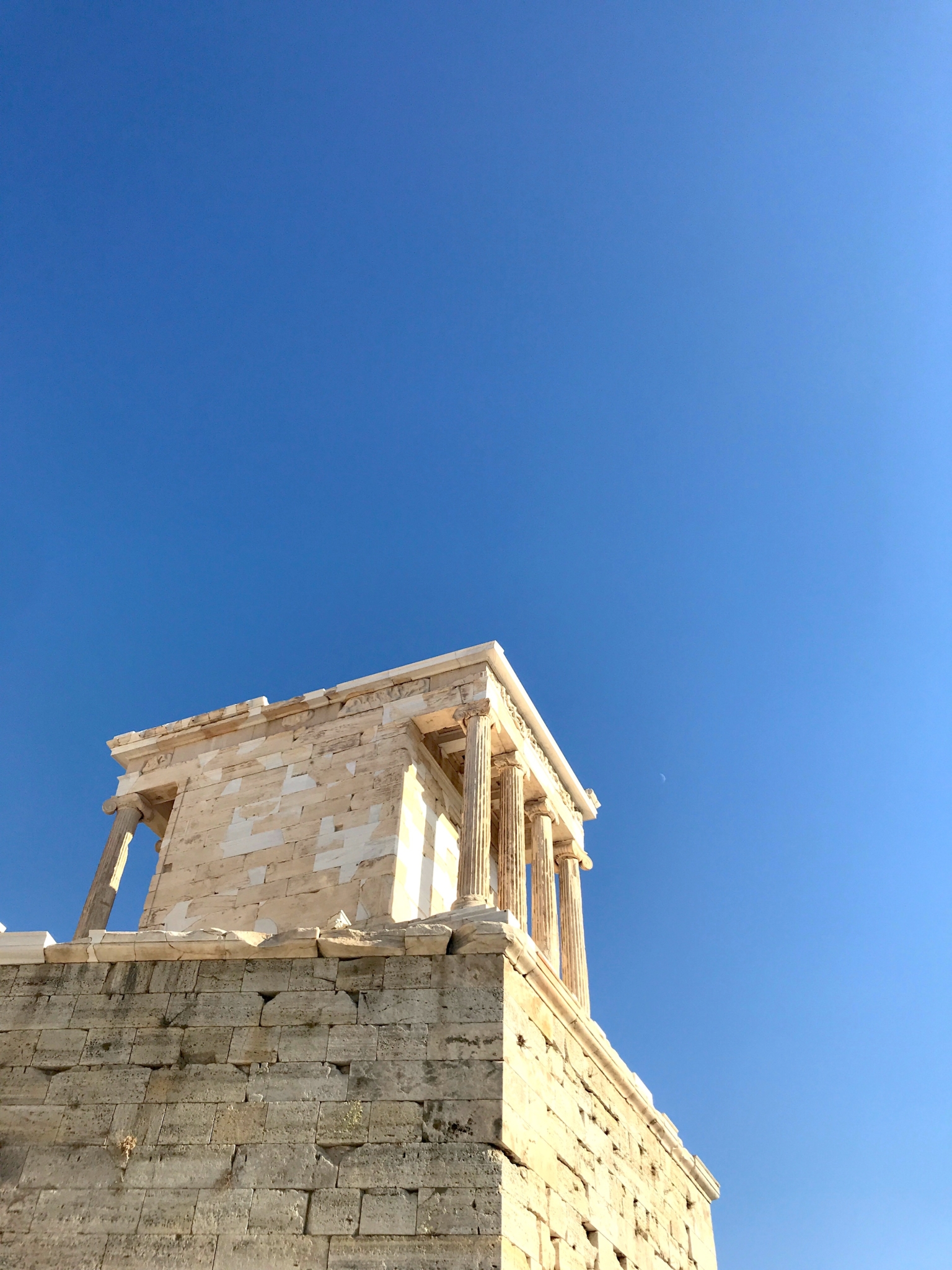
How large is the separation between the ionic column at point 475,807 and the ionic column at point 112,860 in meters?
5.57

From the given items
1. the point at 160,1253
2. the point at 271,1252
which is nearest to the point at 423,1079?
the point at 271,1252

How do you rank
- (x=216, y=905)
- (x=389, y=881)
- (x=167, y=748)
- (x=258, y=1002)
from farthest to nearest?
(x=167, y=748) < (x=216, y=905) < (x=389, y=881) < (x=258, y=1002)

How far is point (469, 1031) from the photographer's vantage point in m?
8.09

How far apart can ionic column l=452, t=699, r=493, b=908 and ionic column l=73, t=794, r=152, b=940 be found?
219 inches

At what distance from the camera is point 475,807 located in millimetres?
13859

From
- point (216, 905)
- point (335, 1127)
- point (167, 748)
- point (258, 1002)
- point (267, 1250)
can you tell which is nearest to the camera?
point (267, 1250)

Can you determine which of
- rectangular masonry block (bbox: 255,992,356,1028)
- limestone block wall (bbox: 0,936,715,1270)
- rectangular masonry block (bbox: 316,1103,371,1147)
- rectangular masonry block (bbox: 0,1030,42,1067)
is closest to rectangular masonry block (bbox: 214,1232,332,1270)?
limestone block wall (bbox: 0,936,715,1270)

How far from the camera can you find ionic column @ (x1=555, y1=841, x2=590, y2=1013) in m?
15.2

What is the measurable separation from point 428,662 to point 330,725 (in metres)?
1.82

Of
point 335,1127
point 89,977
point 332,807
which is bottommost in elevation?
point 335,1127

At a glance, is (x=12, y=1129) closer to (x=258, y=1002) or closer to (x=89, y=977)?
(x=89, y=977)

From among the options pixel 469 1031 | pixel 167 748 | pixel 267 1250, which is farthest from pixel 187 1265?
pixel 167 748

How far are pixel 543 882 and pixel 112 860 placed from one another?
6868mm

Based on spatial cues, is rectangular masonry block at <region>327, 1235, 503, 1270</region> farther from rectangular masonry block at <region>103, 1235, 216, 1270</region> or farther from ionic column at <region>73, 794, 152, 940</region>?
ionic column at <region>73, 794, 152, 940</region>
